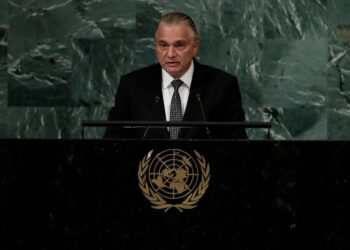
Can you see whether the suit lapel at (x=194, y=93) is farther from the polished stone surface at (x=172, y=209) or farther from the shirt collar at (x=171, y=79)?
the polished stone surface at (x=172, y=209)

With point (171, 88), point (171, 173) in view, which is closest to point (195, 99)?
point (171, 88)

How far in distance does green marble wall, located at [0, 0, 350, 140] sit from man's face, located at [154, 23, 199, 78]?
1572 mm

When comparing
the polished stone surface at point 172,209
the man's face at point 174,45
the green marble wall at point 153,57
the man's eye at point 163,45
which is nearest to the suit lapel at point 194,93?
the man's face at point 174,45

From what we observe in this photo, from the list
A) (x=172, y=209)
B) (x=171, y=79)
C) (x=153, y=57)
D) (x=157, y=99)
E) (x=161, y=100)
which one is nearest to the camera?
(x=172, y=209)

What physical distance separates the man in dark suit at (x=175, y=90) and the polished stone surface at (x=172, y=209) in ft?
2.20

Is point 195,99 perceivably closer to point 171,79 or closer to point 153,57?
point 171,79

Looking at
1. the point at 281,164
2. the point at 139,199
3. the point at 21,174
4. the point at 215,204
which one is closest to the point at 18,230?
the point at 21,174

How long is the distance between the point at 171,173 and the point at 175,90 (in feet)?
2.99

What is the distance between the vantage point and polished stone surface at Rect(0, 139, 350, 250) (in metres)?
2.92

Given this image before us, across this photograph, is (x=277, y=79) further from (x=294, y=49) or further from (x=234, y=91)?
(x=234, y=91)

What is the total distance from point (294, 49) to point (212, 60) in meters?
0.58

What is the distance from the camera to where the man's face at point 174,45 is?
148 inches

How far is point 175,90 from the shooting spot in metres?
3.77

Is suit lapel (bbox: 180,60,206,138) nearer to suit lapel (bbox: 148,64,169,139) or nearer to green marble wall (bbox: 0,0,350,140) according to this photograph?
suit lapel (bbox: 148,64,169,139)
